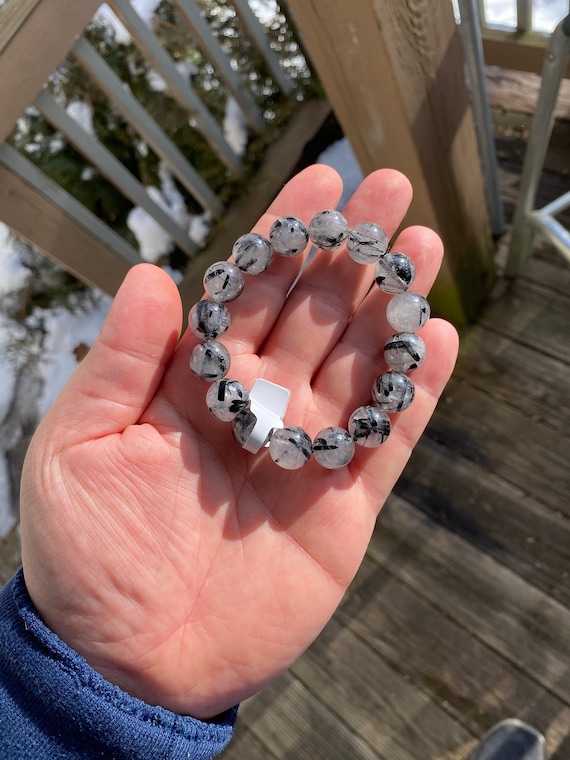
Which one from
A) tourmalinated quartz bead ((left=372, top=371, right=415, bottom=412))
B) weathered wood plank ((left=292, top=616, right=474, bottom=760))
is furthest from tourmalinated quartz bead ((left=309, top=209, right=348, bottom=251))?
weathered wood plank ((left=292, top=616, right=474, bottom=760))

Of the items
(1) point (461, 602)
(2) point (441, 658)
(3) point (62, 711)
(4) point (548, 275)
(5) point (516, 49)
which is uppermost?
(5) point (516, 49)

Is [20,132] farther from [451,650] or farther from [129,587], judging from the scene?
[451,650]

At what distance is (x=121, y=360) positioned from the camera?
91cm

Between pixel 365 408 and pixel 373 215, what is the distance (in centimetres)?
38

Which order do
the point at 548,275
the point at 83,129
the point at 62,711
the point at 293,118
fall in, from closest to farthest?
the point at 62,711 < the point at 83,129 < the point at 548,275 < the point at 293,118

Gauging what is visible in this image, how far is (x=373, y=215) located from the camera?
43.4 inches

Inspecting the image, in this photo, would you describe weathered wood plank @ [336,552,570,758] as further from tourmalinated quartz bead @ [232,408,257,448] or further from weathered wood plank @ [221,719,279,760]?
tourmalinated quartz bead @ [232,408,257,448]

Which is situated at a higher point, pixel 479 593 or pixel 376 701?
pixel 479 593

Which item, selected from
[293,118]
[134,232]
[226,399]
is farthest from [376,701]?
[293,118]

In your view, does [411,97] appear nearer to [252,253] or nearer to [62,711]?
[252,253]

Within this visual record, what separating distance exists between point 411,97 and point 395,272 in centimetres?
46

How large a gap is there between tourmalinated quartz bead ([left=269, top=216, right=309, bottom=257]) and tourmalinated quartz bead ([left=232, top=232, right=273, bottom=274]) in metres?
0.02

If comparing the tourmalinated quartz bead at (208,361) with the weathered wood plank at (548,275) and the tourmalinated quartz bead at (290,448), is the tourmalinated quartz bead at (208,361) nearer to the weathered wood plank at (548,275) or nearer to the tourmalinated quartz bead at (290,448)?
the tourmalinated quartz bead at (290,448)

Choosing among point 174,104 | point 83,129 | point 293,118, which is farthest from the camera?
point 293,118
